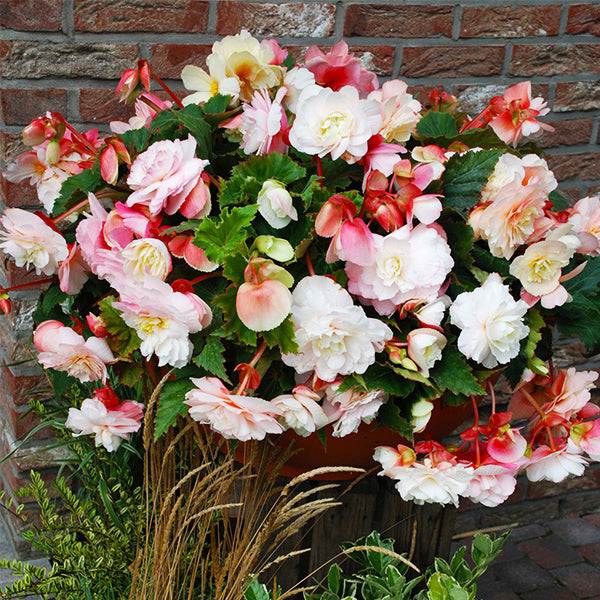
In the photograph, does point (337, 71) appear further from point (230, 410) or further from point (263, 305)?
point (230, 410)

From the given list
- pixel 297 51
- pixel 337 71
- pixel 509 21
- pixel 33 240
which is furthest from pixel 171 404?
pixel 509 21

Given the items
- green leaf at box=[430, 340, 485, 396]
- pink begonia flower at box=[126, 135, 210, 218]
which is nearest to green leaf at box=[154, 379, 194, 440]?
pink begonia flower at box=[126, 135, 210, 218]

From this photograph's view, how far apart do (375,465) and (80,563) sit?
1.80ft

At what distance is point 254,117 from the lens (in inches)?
37.9

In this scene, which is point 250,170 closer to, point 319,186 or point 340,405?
point 319,186

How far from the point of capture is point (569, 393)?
105cm

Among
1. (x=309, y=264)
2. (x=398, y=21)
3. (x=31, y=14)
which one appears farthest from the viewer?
(x=398, y=21)

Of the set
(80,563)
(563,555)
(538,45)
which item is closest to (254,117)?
(80,563)

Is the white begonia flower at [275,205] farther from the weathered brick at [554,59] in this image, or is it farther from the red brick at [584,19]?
the red brick at [584,19]

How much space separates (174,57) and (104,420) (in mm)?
888

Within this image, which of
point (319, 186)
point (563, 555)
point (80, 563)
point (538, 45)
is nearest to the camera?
point (319, 186)

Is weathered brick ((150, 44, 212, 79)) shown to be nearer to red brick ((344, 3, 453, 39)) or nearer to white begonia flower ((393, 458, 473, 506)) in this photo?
red brick ((344, 3, 453, 39))

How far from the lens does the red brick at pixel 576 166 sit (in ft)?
6.30

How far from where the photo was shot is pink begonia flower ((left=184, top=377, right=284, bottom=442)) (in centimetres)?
85
